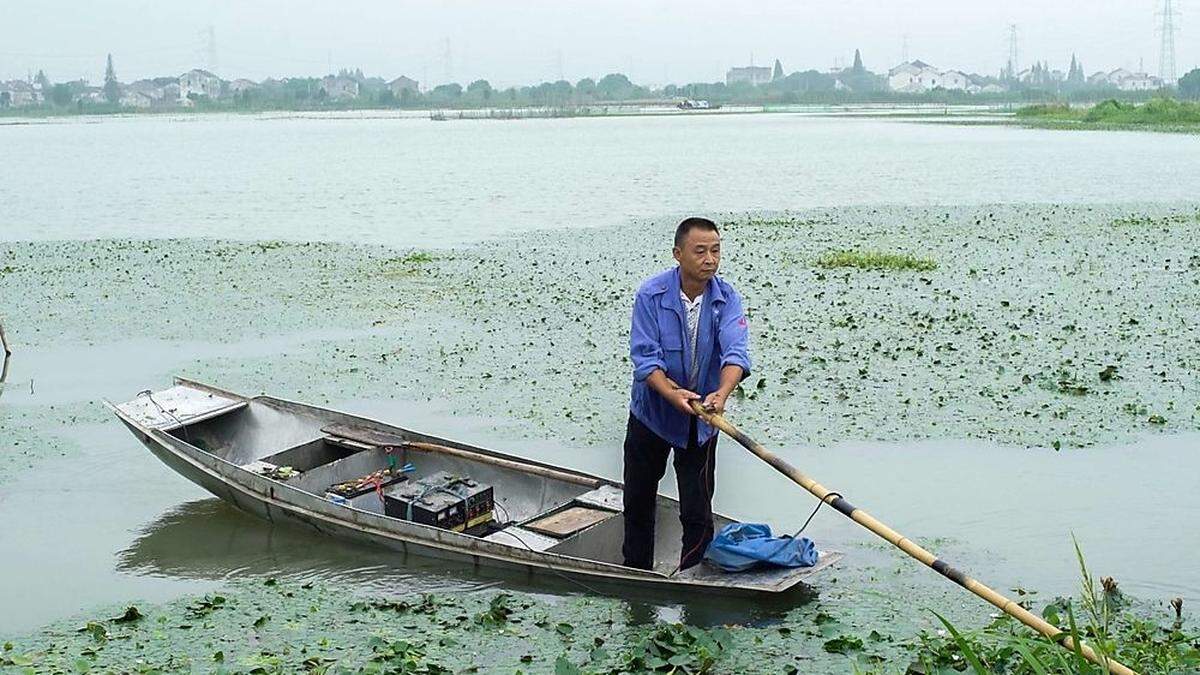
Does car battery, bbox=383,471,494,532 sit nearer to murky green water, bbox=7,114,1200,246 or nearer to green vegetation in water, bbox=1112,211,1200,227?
murky green water, bbox=7,114,1200,246

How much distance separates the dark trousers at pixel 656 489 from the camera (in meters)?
6.65

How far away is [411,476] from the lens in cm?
894

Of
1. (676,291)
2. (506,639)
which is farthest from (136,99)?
(676,291)

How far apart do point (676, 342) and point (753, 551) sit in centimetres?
122

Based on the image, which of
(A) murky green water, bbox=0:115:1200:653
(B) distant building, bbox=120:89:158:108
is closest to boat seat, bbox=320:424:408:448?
(A) murky green water, bbox=0:115:1200:653

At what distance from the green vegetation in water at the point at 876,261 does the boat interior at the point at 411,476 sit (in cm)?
1059

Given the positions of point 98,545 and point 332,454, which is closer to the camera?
point 98,545

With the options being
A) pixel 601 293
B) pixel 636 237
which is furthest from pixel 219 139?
pixel 601 293

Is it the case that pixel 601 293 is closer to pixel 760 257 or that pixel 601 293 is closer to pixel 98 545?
pixel 760 257

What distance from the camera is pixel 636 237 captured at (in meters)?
24.7

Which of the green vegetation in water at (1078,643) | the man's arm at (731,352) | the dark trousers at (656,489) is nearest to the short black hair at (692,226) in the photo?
the man's arm at (731,352)

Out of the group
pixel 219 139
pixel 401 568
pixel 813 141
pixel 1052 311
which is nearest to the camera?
pixel 401 568

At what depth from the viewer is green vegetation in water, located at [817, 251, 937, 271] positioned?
59.8ft

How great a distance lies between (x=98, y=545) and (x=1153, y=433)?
7924 millimetres
